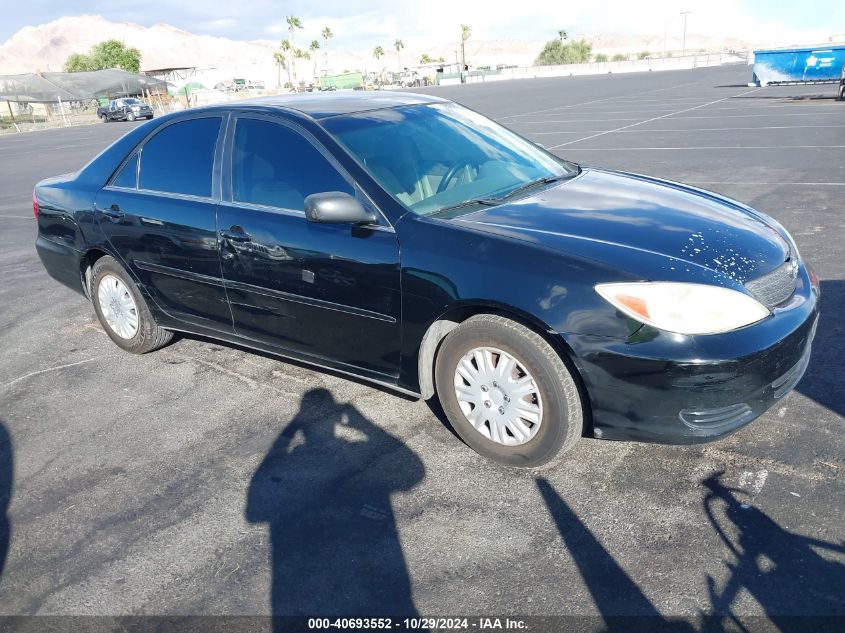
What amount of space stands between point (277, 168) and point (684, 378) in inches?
95.3

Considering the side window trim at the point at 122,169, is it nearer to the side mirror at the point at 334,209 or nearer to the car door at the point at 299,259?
the car door at the point at 299,259

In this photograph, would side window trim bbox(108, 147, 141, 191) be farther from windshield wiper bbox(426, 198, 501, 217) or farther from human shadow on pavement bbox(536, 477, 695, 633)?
human shadow on pavement bbox(536, 477, 695, 633)

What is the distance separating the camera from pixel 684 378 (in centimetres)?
295

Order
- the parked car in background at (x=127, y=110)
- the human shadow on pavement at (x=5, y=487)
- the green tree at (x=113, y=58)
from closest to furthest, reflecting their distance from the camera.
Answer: the human shadow on pavement at (x=5, y=487) → the parked car in background at (x=127, y=110) → the green tree at (x=113, y=58)

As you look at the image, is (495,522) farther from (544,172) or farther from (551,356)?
(544,172)

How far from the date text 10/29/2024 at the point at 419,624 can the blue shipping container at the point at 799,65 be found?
2991 cm

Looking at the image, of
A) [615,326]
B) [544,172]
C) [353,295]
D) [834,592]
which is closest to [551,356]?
[615,326]

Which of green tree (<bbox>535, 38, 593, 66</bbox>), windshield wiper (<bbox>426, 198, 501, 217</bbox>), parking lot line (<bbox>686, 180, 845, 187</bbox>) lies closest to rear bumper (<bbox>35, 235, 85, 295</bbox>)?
windshield wiper (<bbox>426, 198, 501, 217</bbox>)

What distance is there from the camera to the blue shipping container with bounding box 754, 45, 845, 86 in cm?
2747

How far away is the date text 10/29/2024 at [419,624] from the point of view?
2.52 metres

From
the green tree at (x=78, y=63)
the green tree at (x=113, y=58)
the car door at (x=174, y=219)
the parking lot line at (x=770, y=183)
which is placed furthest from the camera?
the green tree at (x=78, y=63)

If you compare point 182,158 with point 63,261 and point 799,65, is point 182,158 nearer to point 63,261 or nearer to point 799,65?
point 63,261

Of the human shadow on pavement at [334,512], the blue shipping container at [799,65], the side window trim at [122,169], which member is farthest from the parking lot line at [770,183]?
the blue shipping container at [799,65]

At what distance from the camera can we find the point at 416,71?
304 ft
